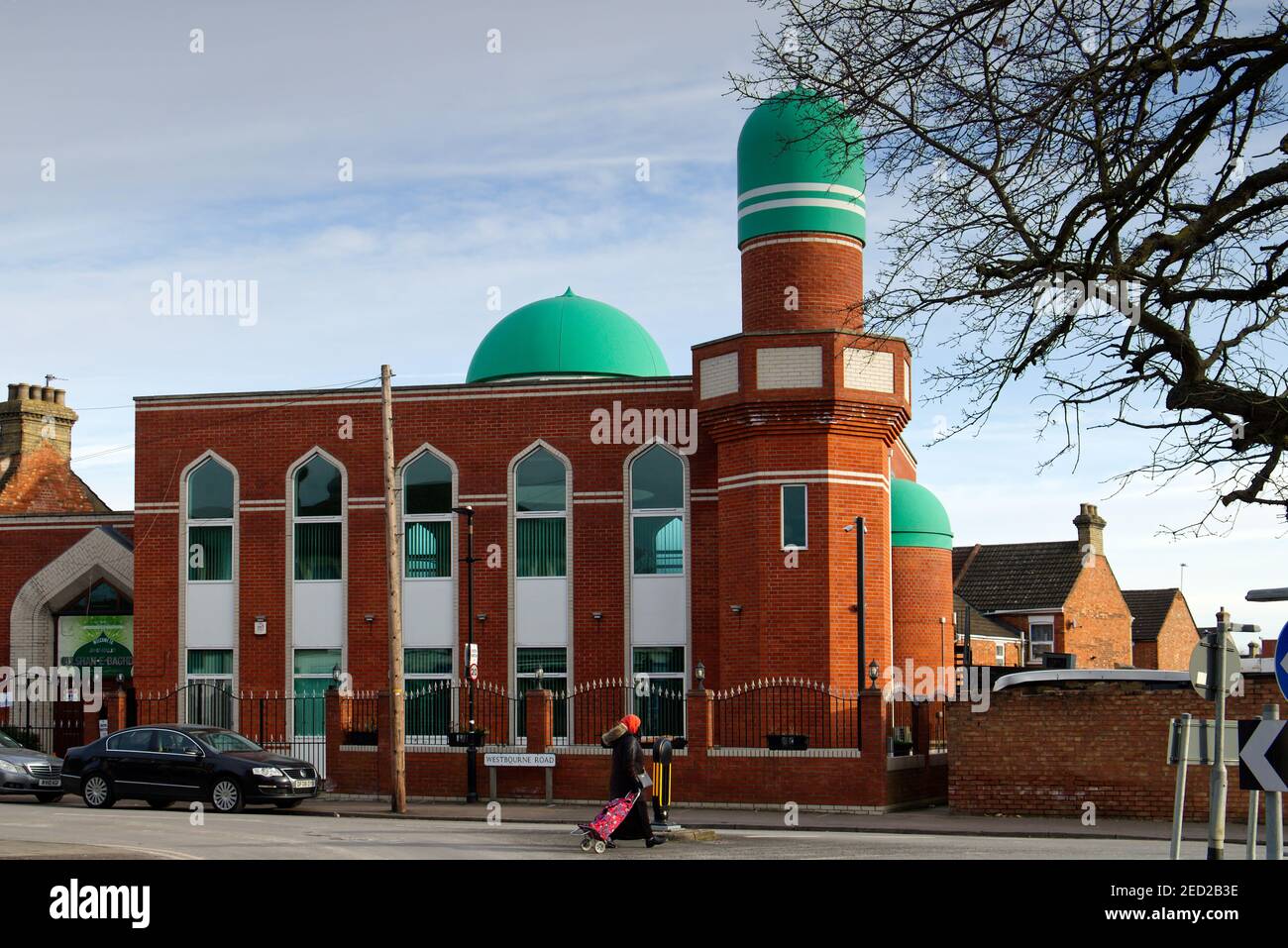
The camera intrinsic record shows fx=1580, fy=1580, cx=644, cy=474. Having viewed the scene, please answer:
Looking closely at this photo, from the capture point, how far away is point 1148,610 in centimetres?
6769

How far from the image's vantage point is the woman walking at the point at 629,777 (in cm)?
1884

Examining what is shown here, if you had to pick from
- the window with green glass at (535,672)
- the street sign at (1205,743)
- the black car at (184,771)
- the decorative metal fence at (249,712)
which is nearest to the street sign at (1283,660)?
the street sign at (1205,743)

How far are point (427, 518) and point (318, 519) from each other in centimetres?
242

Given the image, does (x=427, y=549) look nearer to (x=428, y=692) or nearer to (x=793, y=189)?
(x=428, y=692)

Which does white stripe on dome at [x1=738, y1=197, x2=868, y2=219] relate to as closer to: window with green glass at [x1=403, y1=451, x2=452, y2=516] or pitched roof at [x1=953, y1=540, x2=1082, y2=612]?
window with green glass at [x1=403, y1=451, x2=452, y2=516]

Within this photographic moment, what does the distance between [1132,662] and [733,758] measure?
40.4 meters

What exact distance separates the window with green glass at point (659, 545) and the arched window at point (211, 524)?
29.9 feet

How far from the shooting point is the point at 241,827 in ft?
72.8

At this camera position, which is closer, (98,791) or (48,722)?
(98,791)

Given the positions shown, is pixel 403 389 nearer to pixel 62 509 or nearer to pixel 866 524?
pixel 866 524

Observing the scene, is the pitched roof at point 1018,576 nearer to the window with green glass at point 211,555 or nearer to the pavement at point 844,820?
the pavement at point 844,820

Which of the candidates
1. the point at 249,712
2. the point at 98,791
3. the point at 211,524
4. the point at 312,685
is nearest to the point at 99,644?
the point at 211,524

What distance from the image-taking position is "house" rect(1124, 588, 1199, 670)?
6569cm
